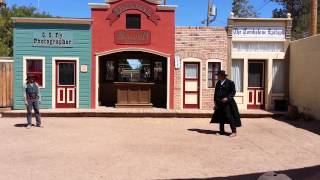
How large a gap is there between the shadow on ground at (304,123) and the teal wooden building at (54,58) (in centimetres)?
817

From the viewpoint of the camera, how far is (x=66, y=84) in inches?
824

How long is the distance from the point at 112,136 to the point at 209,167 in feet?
16.3

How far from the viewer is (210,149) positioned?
452 inches

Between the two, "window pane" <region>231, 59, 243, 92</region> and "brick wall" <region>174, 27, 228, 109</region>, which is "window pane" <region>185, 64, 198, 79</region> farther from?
"window pane" <region>231, 59, 243, 92</region>

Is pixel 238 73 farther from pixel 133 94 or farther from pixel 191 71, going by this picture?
pixel 133 94

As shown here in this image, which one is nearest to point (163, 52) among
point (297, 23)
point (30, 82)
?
point (30, 82)

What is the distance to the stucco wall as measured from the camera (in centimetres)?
1820

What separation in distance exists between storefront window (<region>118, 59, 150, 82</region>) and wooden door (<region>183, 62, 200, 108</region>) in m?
2.78

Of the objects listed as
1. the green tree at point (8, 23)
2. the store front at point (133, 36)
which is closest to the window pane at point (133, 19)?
the store front at point (133, 36)

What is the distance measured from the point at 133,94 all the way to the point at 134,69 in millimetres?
2255

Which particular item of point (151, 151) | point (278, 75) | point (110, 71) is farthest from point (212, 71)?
point (151, 151)

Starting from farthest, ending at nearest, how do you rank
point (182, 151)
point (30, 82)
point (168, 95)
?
point (168, 95) → point (30, 82) → point (182, 151)

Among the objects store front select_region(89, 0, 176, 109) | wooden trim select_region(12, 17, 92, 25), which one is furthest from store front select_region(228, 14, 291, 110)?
wooden trim select_region(12, 17, 92, 25)

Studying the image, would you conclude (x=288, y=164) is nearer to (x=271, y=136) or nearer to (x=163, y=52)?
(x=271, y=136)
